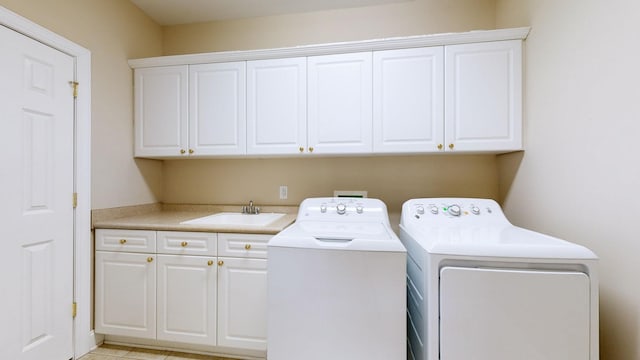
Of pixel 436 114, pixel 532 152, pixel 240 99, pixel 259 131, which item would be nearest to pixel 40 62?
pixel 240 99

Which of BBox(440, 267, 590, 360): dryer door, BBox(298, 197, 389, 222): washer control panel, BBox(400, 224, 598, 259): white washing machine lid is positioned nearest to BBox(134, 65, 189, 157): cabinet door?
BBox(298, 197, 389, 222): washer control panel

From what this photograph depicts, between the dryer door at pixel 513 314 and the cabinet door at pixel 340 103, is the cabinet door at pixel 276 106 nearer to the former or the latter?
the cabinet door at pixel 340 103

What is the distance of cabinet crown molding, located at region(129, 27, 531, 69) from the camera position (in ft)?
5.88

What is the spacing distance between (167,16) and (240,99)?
114 centimetres

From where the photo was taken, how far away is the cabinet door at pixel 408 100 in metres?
1.87

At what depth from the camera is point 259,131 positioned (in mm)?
2082

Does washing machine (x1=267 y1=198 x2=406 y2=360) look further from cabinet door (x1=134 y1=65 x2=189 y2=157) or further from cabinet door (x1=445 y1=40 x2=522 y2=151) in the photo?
cabinet door (x1=134 y1=65 x2=189 y2=157)

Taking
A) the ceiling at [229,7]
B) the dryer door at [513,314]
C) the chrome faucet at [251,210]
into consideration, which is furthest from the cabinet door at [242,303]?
the ceiling at [229,7]

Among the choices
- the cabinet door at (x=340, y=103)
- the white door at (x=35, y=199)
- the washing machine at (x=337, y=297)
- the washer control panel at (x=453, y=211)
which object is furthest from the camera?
the cabinet door at (x=340, y=103)

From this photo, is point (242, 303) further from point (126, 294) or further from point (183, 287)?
point (126, 294)

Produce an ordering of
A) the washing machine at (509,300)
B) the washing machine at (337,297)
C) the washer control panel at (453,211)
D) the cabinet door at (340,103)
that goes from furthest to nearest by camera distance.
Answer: the cabinet door at (340,103)
the washer control panel at (453,211)
the washing machine at (337,297)
the washing machine at (509,300)

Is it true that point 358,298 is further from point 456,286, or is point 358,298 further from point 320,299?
point 456,286

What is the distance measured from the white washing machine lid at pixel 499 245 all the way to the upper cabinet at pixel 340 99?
0.72 meters

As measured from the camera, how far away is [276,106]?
2.06 metres
